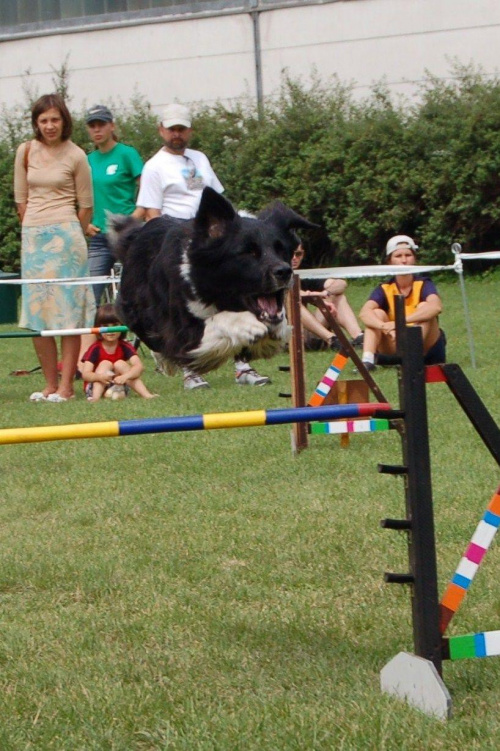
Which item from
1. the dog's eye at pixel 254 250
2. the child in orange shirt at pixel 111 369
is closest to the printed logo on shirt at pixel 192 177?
the dog's eye at pixel 254 250

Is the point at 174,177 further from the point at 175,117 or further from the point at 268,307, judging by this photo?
the point at 268,307

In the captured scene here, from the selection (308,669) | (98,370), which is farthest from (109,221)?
(98,370)

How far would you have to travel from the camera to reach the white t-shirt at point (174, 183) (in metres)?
4.92

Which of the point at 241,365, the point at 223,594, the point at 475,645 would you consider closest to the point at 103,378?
the point at 241,365

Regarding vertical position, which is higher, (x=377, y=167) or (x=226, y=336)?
(x=377, y=167)

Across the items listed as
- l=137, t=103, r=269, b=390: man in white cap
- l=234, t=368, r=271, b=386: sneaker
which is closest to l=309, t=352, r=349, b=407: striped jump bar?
l=137, t=103, r=269, b=390: man in white cap

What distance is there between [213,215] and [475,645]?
1724 millimetres

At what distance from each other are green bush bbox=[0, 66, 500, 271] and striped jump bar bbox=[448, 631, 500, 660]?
12980 millimetres

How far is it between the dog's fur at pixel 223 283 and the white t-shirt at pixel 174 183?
69cm

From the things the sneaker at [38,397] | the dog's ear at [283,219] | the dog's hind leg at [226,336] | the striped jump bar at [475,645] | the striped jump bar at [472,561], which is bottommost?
the sneaker at [38,397]

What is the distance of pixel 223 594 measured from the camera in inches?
164

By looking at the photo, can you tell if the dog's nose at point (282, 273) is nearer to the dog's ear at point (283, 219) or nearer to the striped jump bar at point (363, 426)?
the dog's ear at point (283, 219)

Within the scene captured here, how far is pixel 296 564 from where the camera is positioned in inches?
177

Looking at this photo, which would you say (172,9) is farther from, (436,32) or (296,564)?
(296,564)
